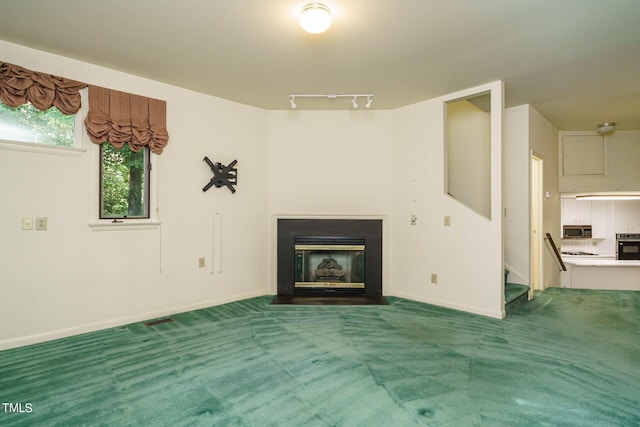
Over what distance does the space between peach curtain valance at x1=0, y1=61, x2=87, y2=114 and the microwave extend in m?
7.52

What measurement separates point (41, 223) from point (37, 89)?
119cm

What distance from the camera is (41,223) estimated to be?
2.99 metres

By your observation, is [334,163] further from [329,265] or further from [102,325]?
[102,325]

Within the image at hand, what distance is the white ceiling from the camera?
7.70 feet

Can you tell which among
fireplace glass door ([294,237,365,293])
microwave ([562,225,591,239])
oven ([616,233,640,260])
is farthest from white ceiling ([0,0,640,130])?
oven ([616,233,640,260])

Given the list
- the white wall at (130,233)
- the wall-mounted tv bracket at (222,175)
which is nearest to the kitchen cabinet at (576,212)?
the white wall at (130,233)

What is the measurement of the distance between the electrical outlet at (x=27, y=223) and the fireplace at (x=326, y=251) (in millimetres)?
2689

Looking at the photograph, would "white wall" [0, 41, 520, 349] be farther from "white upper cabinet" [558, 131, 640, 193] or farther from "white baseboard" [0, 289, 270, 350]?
"white upper cabinet" [558, 131, 640, 193]

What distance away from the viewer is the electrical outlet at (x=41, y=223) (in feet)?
9.77

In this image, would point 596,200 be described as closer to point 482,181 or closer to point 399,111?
point 482,181

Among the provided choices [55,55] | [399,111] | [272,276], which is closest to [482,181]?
[399,111]

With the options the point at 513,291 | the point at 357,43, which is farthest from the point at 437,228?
the point at 357,43

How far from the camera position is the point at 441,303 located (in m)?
4.23

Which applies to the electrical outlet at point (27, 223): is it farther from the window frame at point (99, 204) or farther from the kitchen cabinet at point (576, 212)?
the kitchen cabinet at point (576, 212)
